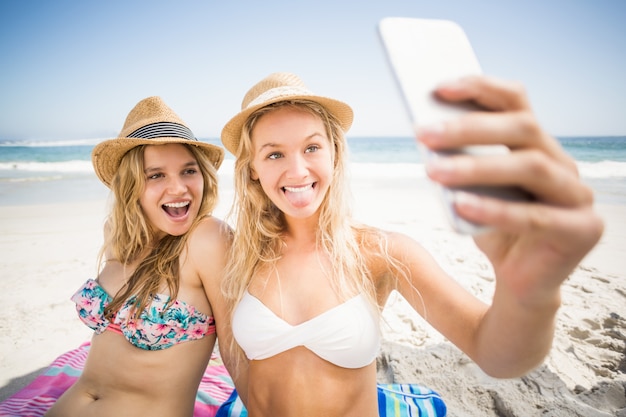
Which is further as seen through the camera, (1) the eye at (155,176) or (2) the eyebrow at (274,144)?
(1) the eye at (155,176)

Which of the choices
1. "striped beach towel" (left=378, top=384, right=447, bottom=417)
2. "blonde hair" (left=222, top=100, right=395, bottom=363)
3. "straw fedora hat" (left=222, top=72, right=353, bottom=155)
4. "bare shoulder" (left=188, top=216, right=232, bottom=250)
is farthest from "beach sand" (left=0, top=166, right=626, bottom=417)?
"straw fedora hat" (left=222, top=72, right=353, bottom=155)

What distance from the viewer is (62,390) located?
8.95 ft

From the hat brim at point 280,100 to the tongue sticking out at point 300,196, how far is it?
498mm

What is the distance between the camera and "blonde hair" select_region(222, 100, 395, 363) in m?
1.94

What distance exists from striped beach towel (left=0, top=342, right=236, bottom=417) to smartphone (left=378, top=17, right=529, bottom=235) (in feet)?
8.26

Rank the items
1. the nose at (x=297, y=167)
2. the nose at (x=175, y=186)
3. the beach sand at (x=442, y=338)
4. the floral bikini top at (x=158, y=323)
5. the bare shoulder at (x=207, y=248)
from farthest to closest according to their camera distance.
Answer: the beach sand at (x=442, y=338) < the nose at (x=175, y=186) < the bare shoulder at (x=207, y=248) < the floral bikini top at (x=158, y=323) < the nose at (x=297, y=167)

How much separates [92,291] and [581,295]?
5.16 m

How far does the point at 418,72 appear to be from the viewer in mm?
681

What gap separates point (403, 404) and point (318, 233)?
55.0 inches

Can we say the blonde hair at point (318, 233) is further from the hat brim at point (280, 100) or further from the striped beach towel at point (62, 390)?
the striped beach towel at point (62, 390)

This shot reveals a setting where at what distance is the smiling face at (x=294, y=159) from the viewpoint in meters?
1.93

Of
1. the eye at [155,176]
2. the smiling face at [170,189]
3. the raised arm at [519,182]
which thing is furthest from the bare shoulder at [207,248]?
the raised arm at [519,182]

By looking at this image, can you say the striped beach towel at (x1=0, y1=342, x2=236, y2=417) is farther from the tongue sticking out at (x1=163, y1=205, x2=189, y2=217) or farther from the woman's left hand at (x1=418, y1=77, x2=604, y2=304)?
the woman's left hand at (x1=418, y1=77, x2=604, y2=304)

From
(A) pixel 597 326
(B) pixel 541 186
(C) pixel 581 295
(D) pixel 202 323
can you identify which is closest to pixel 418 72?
(B) pixel 541 186
